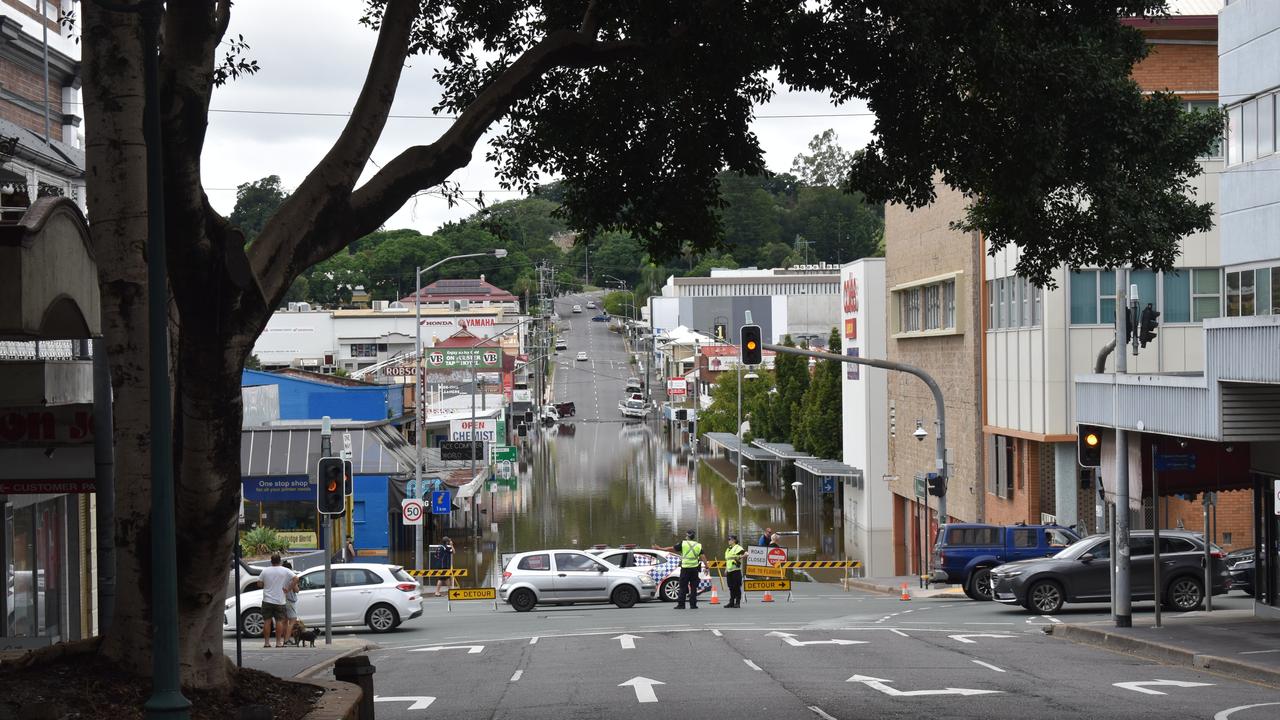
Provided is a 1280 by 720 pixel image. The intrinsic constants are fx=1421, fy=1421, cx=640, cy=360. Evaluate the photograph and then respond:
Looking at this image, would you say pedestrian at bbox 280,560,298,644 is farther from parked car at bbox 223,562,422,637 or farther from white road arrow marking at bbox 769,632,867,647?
white road arrow marking at bbox 769,632,867,647

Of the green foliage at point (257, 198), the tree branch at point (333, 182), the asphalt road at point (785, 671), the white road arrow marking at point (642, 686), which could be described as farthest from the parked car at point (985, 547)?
the green foliage at point (257, 198)

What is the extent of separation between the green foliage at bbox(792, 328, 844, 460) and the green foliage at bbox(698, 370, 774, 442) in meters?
12.2

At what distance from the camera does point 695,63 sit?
13570 millimetres

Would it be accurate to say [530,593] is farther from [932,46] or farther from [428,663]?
[932,46]

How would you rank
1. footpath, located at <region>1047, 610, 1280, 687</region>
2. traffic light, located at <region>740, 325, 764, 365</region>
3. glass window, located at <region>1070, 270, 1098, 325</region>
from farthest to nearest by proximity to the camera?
glass window, located at <region>1070, 270, 1098, 325</region>, traffic light, located at <region>740, 325, 764, 365</region>, footpath, located at <region>1047, 610, 1280, 687</region>

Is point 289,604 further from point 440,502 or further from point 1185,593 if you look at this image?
point 440,502

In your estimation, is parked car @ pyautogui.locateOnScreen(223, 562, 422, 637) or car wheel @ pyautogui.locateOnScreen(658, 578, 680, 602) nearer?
parked car @ pyautogui.locateOnScreen(223, 562, 422, 637)

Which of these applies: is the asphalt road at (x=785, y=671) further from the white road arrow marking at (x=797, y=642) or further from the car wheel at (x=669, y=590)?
the car wheel at (x=669, y=590)

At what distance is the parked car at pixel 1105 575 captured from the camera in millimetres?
26094

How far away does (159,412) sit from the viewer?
29.3 ft

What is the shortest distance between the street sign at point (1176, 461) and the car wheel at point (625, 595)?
1336 cm

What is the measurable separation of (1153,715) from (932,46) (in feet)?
21.4

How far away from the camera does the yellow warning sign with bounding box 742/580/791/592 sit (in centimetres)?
3522

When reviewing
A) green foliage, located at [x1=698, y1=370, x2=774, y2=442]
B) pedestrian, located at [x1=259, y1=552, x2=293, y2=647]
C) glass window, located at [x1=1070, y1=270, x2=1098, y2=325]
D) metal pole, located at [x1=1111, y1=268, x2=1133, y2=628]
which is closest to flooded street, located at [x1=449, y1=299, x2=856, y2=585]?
green foliage, located at [x1=698, y1=370, x2=774, y2=442]
